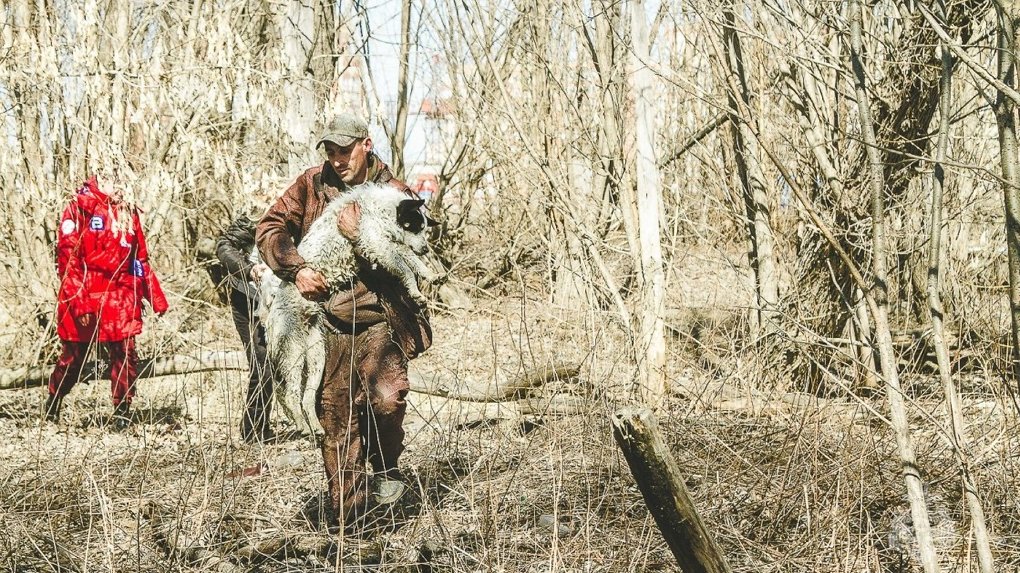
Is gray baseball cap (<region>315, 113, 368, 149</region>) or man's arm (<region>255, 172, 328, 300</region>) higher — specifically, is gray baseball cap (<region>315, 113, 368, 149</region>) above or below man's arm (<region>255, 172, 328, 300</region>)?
above

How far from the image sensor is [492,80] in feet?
29.6

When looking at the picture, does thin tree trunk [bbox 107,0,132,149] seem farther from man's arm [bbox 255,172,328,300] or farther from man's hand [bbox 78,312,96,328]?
man's arm [bbox 255,172,328,300]

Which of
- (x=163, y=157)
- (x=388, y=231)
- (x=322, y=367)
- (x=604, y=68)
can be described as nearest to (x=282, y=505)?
(x=322, y=367)

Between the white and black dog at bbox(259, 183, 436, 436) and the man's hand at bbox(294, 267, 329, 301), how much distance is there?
0.11 ft

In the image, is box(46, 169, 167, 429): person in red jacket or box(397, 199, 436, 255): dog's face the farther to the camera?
box(46, 169, 167, 429): person in red jacket

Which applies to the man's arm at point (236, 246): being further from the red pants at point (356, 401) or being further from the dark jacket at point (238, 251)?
the red pants at point (356, 401)

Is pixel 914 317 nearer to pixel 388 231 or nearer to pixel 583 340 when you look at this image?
pixel 583 340

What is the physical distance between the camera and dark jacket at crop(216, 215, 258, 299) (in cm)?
610

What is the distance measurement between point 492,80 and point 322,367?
18.1 feet

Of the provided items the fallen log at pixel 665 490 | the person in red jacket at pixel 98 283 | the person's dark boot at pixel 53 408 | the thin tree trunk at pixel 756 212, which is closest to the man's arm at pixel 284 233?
the fallen log at pixel 665 490

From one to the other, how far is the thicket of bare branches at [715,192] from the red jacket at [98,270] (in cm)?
43

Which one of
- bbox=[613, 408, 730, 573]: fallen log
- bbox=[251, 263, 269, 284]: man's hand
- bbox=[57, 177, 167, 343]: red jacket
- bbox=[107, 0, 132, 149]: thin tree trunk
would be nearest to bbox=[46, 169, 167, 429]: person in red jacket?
bbox=[57, 177, 167, 343]: red jacket

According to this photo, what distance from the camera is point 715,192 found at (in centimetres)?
852

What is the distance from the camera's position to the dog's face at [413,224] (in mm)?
3896
